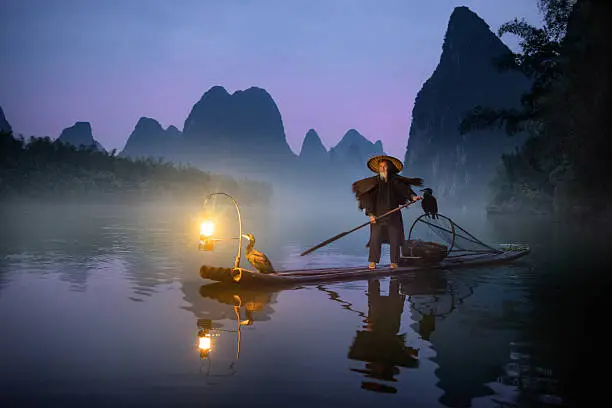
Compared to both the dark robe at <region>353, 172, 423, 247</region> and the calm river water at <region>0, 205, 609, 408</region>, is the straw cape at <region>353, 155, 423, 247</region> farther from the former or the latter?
the calm river water at <region>0, 205, 609, 408</region>

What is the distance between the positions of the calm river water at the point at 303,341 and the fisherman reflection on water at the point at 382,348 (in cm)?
2

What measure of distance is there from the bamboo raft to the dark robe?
4.13 ft

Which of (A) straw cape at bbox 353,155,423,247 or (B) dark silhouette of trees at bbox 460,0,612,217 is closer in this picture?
(A) straw cape at bbox 353,155,423,247

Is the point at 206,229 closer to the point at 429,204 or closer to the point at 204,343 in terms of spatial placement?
the point at 204,343

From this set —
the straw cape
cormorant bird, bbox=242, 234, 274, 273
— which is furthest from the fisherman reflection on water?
the straw cape

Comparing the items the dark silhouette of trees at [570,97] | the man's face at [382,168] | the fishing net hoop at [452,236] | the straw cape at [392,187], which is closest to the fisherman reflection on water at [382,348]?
the straw cape at [392,187]

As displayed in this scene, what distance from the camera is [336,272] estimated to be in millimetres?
13789

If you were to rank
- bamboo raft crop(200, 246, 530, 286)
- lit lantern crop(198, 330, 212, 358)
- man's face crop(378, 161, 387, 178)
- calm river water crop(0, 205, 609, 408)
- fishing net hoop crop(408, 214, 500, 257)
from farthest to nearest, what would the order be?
fishing net hoop crop(408, 214, 500, 257) < man's face crop(378, 161, 387, 178) < bamboo raft crop(200, 246, 530, 286) < lit lantern crop(198, 330, 212, 358) < calm river water crop(0, 205, 609, 408)

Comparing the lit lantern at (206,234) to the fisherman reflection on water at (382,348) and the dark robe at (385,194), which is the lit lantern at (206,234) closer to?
the fisherman reflection on water at (382,348)

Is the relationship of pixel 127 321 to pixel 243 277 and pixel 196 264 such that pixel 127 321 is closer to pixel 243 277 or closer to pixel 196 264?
pixel 243 277

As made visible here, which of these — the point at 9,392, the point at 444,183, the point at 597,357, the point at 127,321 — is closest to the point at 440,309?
the point at 597,357

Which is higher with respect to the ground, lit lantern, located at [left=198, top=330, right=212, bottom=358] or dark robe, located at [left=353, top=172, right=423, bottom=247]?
dark robe, located at [left=353, top=172, right=423, bottom=247]

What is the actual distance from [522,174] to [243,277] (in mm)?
65376

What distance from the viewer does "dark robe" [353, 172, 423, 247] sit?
14.2 metres
